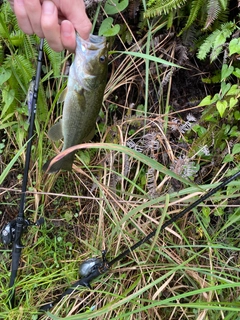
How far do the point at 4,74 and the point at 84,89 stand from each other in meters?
0.98

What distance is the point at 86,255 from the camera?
9.05 ft

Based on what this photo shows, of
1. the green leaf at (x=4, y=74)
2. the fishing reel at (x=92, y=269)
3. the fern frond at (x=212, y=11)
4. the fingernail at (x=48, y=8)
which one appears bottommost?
the fishing reel at (x=92, y=269)

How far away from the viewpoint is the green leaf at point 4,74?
253cm

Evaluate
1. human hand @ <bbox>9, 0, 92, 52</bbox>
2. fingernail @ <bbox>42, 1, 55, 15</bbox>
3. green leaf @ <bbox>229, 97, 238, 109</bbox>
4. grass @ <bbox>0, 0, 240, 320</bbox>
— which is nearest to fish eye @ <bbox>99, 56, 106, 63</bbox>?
human hand @ <bbox>9, 0, 92, 52</bbox>

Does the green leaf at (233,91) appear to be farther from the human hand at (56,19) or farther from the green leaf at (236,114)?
the human hand at (56,19)

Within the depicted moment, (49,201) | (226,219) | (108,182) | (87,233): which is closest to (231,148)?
(226,219)

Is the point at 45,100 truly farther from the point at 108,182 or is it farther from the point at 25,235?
the point at 25,235

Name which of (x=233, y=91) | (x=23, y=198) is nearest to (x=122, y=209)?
(x=23, y=198)

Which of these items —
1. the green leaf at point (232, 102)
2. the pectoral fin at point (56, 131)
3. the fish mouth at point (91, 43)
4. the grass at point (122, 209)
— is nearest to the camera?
the fish mouth at point (91, 43)

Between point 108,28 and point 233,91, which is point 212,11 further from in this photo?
point 108,28

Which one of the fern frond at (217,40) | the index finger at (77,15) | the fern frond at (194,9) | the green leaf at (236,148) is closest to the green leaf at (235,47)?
the fern frond at (217,40)

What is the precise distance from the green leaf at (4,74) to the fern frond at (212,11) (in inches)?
55.1

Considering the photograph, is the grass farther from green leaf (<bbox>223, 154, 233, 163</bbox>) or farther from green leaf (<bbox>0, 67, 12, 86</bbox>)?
green leaf (<bbox>0, 67, 12, 86</bbox>)

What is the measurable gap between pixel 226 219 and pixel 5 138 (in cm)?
191
